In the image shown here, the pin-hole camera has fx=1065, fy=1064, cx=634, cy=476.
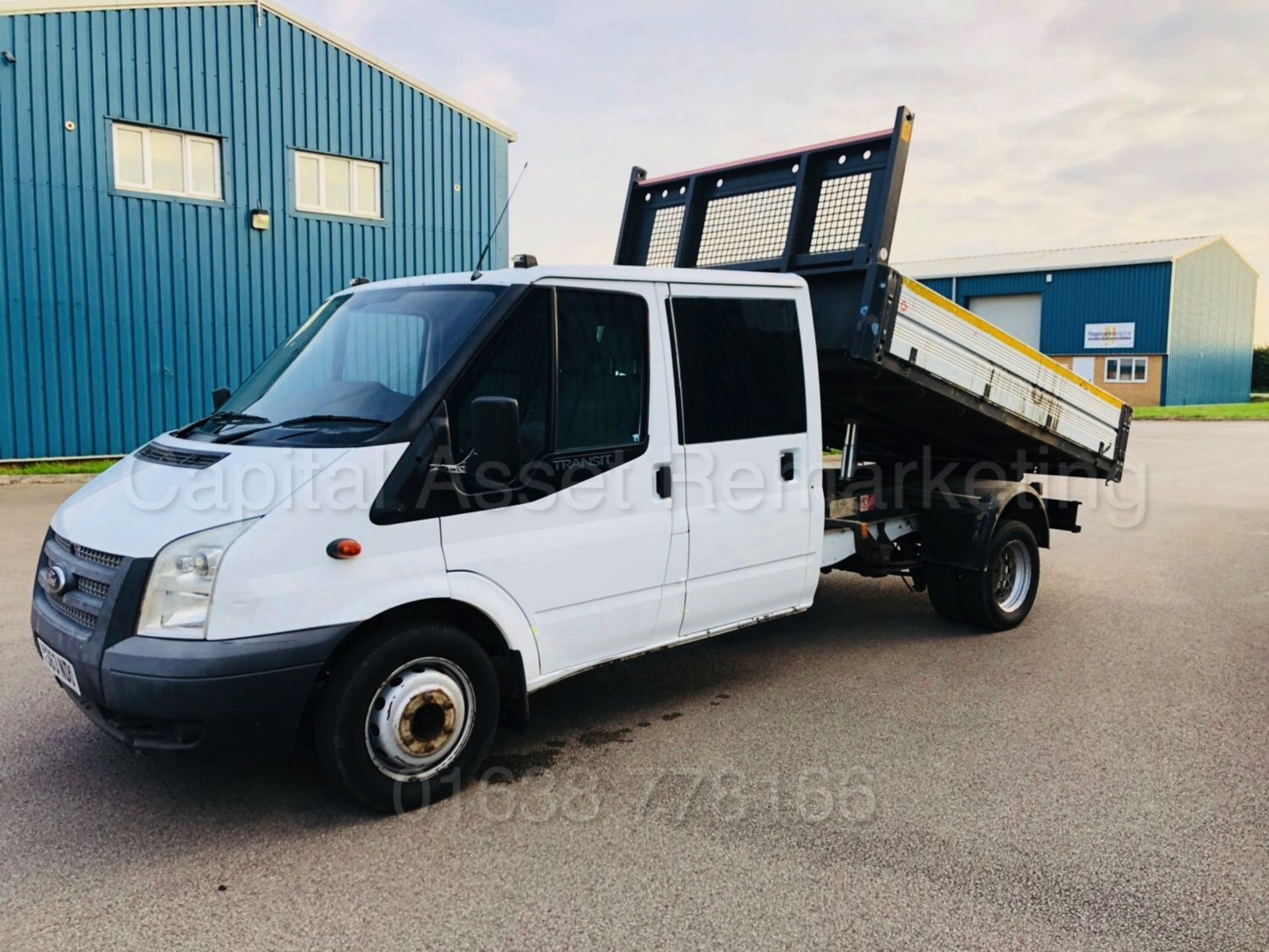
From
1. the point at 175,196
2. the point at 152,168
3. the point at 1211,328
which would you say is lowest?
the point at 175,196

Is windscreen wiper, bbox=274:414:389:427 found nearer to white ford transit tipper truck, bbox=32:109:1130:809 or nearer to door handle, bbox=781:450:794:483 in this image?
white ford transit tipper truck, bbox=32:109:1130:809

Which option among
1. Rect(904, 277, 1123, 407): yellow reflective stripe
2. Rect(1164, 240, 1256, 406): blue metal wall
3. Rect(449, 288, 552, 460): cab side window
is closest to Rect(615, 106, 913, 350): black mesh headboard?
Rect(904, 277, 1123, 407): yellow reflective stripe

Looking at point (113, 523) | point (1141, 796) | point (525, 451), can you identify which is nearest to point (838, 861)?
point (1141, 796)

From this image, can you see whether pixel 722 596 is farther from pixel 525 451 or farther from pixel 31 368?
pixel 31 368

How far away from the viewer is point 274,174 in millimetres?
17953

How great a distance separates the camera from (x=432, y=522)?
13.6ft

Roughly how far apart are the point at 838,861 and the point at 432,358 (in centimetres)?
248

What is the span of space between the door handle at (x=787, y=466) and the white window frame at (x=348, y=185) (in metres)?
15.0

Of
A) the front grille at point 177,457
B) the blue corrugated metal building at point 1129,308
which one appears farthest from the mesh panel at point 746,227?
the blue corrugated metal building at point 1129,308

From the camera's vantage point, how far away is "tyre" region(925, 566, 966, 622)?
23.3ft

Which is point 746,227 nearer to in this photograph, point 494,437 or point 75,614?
point 494,437

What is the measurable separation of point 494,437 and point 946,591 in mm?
4167

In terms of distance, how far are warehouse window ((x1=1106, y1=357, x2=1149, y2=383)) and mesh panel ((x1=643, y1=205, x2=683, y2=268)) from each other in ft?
154

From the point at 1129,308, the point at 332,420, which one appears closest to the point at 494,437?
the point at 332,420
